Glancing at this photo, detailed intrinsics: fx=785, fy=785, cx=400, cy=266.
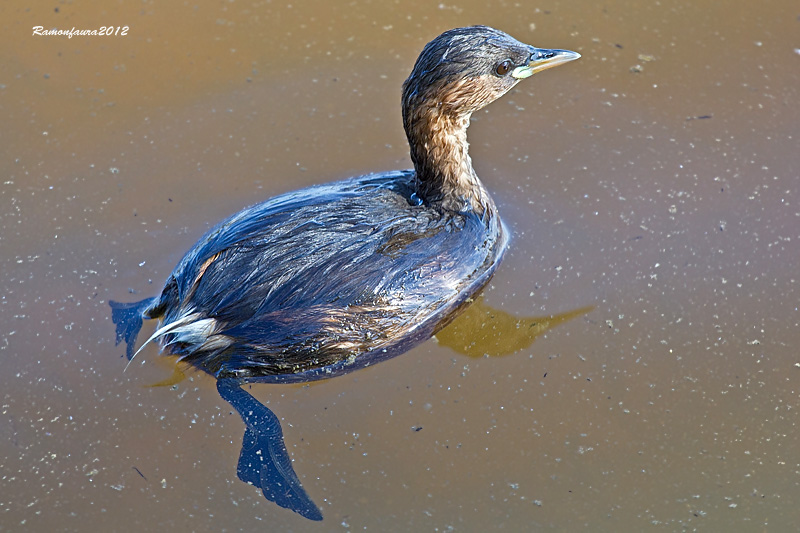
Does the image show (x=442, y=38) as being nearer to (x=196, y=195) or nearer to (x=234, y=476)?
(x=196, y=195)

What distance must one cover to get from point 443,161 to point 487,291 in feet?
2.15

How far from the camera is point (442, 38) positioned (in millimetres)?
3443

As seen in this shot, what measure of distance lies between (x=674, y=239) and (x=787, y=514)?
142 cm

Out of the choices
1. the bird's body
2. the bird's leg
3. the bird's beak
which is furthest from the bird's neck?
the bird's leg

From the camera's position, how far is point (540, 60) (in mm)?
3611

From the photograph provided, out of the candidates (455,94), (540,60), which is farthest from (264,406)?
(540,60)

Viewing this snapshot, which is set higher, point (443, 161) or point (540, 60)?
point (540, 60)

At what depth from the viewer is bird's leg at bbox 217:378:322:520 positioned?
3.11 meters

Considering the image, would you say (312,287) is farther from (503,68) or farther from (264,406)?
(503,68)

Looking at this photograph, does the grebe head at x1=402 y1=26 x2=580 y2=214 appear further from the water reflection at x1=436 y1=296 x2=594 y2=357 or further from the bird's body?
the water reflection at x1=436 y1=296 x2=594 y2=357

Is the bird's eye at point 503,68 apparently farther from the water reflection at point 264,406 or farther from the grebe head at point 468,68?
the water reflection at point 264,406

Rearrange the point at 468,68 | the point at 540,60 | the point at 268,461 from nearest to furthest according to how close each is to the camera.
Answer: the point at 268,461
the point at 468,68
the point at 540,60

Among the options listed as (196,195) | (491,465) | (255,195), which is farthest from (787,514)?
(196,195)

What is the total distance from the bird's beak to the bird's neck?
31 centimetres
